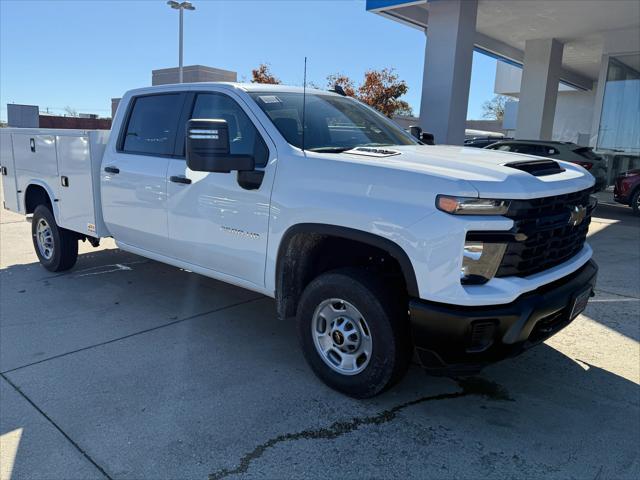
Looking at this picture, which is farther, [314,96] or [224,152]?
[314,96]

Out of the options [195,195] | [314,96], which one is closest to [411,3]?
[314,96]

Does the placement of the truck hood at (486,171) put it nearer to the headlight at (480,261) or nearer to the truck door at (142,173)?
the headlight at (480,261)

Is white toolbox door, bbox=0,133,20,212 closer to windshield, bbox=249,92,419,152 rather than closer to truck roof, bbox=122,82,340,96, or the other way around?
truck roof, bbox=122,82,340,96

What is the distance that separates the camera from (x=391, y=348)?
10.2 feet

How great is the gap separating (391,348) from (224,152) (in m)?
1.61

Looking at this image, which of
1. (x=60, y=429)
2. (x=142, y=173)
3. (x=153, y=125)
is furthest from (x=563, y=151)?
(x=60, y=429)

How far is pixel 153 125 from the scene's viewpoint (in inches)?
190

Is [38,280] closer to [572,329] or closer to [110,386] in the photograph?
[110,386]

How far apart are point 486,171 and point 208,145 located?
5.55 ft

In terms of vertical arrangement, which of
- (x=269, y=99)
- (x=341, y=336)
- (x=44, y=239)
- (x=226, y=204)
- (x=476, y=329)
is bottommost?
(x=44, y=239)

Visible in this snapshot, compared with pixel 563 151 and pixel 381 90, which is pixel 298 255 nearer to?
pixel 563 151

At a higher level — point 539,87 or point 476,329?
point 539,87

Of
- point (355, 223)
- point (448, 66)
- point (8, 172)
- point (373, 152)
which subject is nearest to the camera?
point (355, 223)

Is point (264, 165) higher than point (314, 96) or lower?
lower
